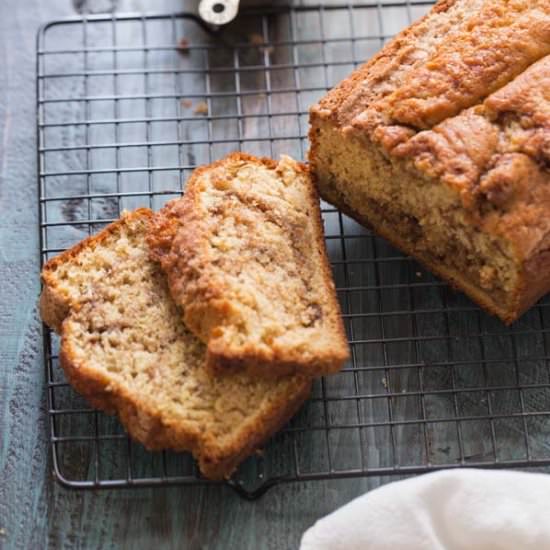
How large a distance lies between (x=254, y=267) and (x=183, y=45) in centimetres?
175

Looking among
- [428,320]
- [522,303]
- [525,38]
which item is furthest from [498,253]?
[525,38]

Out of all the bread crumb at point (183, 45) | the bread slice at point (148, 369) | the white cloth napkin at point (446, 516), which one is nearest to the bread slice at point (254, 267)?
the bread slice at point (148, 369)

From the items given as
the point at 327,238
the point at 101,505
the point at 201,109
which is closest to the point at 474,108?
the point at 327,238

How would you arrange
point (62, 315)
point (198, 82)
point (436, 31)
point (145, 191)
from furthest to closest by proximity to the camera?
point (198, 82)
point (145, 191)
point (436, 31)
point (62, 315)

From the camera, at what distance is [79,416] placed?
161 inches

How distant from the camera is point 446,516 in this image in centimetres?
372

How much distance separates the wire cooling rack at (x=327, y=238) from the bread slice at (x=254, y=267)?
0.40 meters

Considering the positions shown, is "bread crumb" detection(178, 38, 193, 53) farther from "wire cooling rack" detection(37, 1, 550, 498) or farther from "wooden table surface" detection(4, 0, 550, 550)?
"wooden table surface" detection(4, 0, 550, 550)

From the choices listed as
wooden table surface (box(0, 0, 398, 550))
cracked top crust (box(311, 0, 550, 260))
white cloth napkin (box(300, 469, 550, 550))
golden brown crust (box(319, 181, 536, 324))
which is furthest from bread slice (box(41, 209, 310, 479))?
cracked top crust (box(311, 0, 550, 260))

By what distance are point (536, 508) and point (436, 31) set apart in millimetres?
2076

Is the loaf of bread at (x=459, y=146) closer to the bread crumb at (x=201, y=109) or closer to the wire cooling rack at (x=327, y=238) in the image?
the wire cooling rack at (x=327, y=238)

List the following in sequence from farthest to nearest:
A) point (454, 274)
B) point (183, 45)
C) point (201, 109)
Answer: point (183, 45) → point (201, 109) → point (454, 274)

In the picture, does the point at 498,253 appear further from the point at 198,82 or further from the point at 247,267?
the point at 198,82

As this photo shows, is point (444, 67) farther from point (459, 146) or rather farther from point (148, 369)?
point (148, 369)
